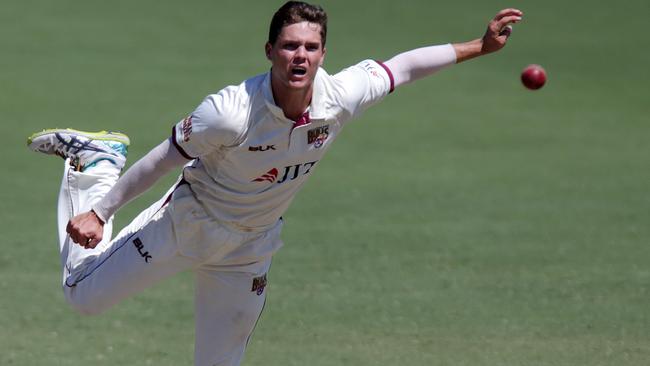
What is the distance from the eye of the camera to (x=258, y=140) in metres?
6.25

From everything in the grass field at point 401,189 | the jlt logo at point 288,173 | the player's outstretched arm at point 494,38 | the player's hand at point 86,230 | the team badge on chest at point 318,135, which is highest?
the player's outstretched arm at point 494,38

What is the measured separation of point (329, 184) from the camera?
44.1 feet

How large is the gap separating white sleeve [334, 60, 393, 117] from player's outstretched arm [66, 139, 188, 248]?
3.20 feet

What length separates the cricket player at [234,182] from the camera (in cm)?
622

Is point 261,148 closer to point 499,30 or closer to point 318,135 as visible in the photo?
point 318,135

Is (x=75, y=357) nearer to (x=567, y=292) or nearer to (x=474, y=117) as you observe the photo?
(x=567, y=292)

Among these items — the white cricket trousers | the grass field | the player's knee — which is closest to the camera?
the white cricket trousers

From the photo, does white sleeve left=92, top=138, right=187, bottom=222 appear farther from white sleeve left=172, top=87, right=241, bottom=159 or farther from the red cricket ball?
the red cricket ball

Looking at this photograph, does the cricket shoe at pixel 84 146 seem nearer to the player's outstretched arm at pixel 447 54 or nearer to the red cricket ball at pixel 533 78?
the player's outstretched arm at pixel 447 54

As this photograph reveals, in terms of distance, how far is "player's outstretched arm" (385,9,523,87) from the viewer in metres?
6.91

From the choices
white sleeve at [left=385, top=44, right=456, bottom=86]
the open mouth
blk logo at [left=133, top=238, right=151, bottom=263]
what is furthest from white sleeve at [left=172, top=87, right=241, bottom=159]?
white sleeve at [left=385, top=44, right=456, bottom=86]

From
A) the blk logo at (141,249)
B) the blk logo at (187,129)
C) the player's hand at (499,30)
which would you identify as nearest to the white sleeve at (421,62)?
the player's hand at (499,30)

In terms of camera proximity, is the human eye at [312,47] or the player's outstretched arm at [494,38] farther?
the player's outstretched arm at [494,38]

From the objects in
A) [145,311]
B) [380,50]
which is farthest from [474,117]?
[145,311]
